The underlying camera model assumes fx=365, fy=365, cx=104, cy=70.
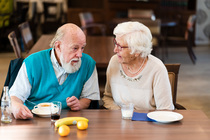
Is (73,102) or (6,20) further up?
(73,102)

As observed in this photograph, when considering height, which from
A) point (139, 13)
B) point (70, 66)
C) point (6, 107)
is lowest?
point (139, 13)

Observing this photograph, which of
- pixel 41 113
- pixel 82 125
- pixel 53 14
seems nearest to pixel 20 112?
pixel 41 113

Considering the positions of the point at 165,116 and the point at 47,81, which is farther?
the point at 47,81

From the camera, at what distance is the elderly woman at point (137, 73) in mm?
2506

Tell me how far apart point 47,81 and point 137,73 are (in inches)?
25.4

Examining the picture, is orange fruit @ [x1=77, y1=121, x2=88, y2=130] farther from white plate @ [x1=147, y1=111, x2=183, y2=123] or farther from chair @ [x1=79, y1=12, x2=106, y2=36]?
chair @ [x1=79, y1=12, x2=106, y2=36]

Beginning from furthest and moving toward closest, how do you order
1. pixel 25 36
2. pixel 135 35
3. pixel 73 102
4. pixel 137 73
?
1. pixel 25 36
2. pixel 137 73
3. pixel 135 35
4. pixel 73 102

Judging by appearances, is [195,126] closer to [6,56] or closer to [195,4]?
[6,56]

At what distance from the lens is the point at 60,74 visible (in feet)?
8.45

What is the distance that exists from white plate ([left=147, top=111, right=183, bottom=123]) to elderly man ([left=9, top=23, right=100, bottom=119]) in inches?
20.5

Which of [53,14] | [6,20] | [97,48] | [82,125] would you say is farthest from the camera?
[53,14]

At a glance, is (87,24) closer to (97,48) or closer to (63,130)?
(97,48)

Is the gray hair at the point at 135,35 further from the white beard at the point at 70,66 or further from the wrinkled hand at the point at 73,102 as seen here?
the wrinkled hand at the point at 73,102

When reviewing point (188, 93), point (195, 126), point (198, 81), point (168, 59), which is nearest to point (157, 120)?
point (195, 126)
